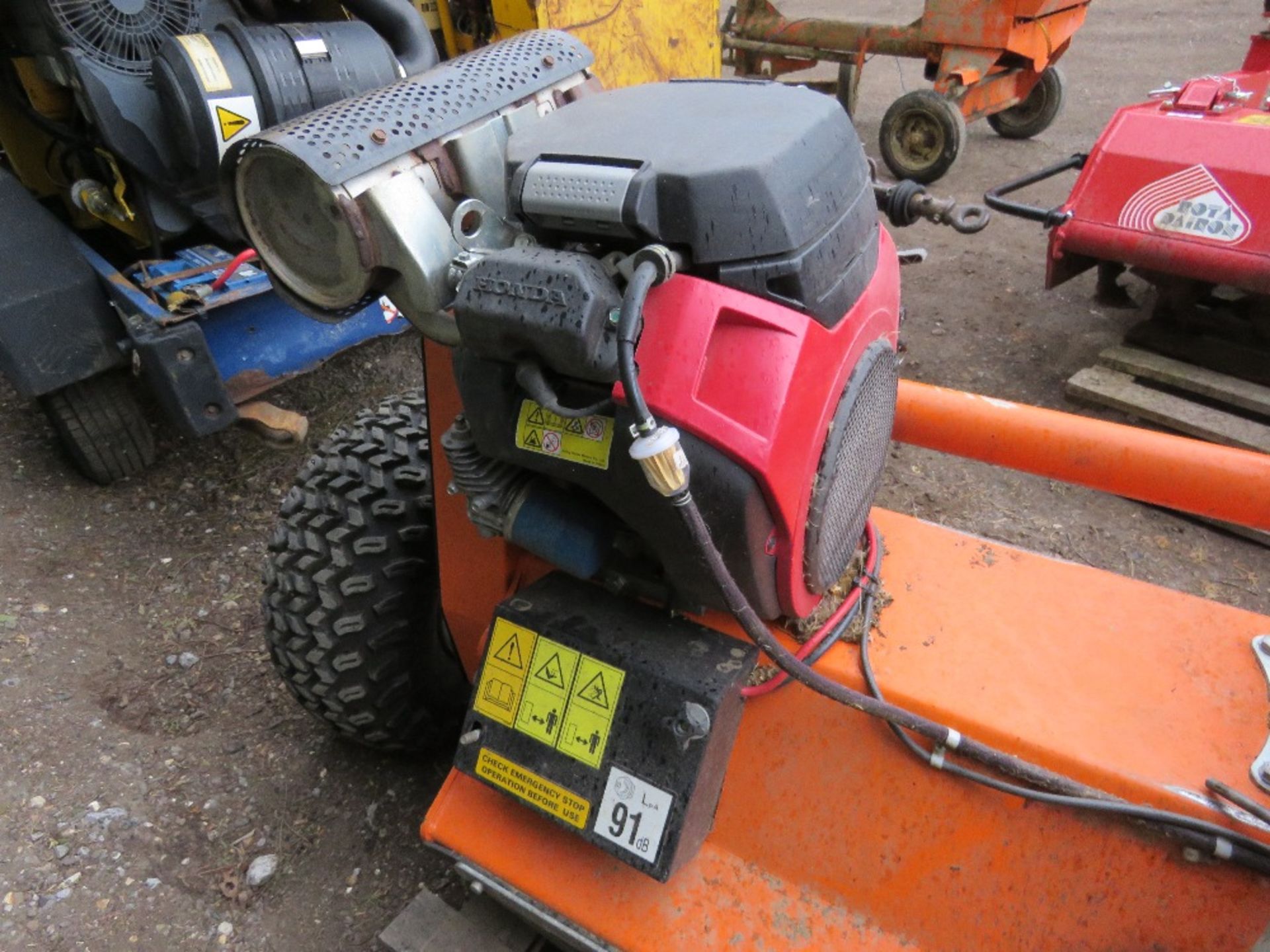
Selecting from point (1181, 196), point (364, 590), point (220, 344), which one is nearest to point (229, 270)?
point (220, 344)

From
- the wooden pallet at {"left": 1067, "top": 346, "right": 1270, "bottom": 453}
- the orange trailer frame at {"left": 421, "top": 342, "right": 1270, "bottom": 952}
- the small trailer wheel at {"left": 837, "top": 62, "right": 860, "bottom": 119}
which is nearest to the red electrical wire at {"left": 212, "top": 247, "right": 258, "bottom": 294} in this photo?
the orange trailer frame at {"left": 421, "top": 342, "right": 1270, "bottom": 952}

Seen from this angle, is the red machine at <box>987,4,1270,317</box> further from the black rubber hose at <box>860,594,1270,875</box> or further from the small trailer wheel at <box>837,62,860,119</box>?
the small trailer wheel at <box>837,62,860,119</box>

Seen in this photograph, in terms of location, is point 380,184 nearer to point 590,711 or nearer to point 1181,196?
point 590,711

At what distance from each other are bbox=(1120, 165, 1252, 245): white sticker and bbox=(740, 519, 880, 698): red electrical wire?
1738mm

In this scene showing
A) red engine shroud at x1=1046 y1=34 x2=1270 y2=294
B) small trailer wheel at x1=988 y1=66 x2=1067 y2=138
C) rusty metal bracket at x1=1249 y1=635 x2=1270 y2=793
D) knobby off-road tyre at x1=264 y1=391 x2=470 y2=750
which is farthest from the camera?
small trailer wheel at x1=988 y1=66 x2=1067 y2=138

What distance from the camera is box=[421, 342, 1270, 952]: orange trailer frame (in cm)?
100

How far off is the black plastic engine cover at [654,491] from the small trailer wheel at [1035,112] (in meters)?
5.06

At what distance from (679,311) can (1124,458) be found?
27.7 inches

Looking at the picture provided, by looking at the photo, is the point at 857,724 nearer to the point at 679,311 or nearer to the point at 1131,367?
the point at 679,311

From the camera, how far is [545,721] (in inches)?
44.2

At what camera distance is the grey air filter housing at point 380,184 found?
896mm

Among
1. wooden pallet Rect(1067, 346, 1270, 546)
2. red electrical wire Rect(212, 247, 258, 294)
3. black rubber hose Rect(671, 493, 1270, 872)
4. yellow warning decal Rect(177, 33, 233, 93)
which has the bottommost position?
wooden pallet Rect(1067, 346, 1270, 546)

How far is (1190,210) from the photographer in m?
2.46

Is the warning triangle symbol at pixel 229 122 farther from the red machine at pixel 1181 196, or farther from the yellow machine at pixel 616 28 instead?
the red machine at pixel 1181 196
